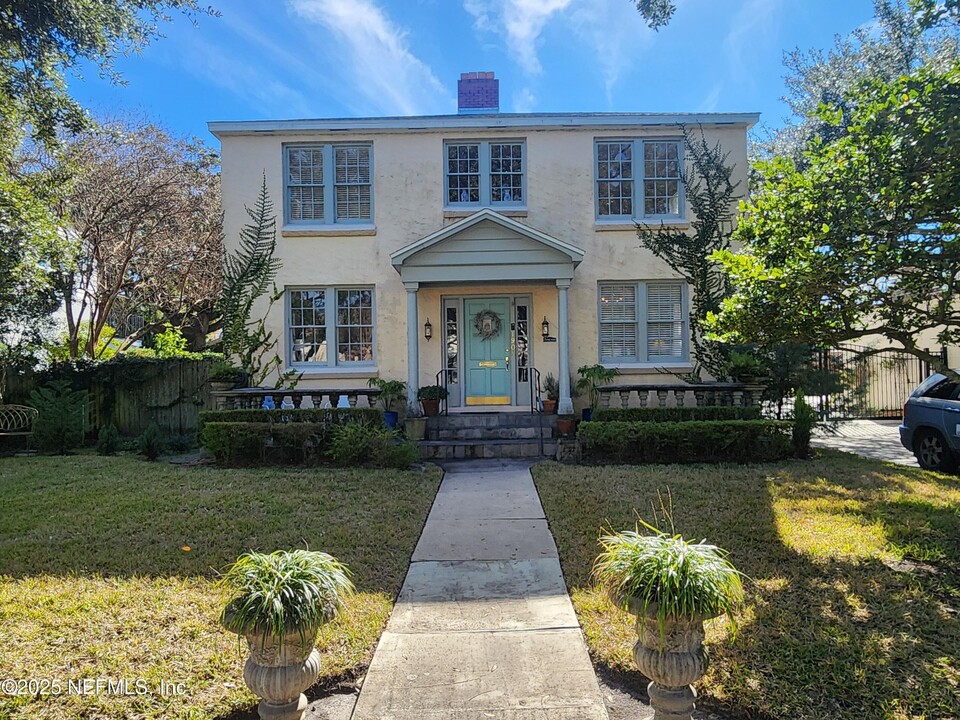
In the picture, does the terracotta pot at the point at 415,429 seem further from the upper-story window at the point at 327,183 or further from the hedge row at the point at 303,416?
the upper-story window at the point at 327,183

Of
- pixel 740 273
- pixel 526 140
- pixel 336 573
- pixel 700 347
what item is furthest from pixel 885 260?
pixel 526 140

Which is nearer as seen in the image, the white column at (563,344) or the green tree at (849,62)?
the white column at (563,344)

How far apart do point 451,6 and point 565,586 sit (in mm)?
9003

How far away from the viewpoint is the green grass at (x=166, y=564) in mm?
3088

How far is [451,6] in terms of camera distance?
29.3 ft

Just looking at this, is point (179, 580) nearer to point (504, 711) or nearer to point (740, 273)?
point (504, 711)

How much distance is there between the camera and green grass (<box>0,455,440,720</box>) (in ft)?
10.1

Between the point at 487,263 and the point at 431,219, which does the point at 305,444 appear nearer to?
the point at 487,263

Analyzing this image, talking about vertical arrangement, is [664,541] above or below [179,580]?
above

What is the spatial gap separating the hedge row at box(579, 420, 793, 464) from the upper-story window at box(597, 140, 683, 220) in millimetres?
5209

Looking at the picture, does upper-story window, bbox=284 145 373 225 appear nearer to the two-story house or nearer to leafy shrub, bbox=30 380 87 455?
the two-story house

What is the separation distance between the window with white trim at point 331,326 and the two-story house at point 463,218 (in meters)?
0.02

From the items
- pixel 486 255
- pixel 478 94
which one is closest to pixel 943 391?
pixel 486 255

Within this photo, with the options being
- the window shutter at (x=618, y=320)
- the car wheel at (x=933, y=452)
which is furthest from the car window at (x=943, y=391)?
the window shutter at (x=618, y=320)
